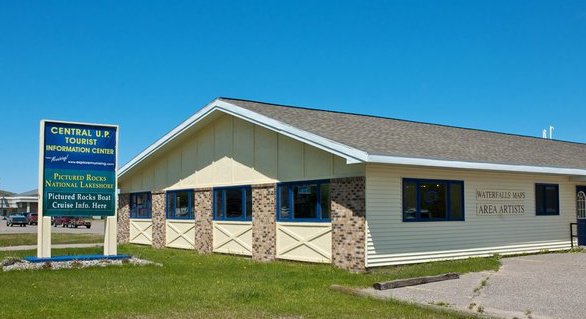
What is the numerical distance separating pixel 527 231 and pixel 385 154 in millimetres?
7367

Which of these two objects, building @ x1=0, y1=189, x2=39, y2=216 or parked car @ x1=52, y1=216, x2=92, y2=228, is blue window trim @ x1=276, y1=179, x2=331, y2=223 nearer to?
parked car @ x1=52, y1=216, x2=92, y2=228

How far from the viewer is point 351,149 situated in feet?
44.9

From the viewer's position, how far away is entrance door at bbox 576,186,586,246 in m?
20.7

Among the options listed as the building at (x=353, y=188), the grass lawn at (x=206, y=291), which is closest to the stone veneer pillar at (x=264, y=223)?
the building at (x=353, y=188)

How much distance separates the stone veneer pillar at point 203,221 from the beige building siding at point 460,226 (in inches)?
303

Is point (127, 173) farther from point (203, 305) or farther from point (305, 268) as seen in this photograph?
point (203, 305)

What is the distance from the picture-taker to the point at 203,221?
69.2 feet

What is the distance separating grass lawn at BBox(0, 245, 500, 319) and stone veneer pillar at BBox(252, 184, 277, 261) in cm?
69

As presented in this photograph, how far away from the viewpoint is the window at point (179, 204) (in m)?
22.2

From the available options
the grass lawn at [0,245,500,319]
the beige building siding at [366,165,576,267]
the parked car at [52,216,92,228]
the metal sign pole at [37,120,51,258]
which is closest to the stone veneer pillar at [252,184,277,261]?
the grass lawn at [0,245,500,319]

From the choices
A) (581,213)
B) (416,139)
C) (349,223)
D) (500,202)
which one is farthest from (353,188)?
(581,213)

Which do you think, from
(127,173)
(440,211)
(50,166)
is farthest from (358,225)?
Answer: (127,173)

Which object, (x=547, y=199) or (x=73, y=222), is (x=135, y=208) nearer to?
(x=547, y=199)

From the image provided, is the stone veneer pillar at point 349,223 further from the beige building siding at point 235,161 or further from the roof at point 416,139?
the roof at point 416,139
